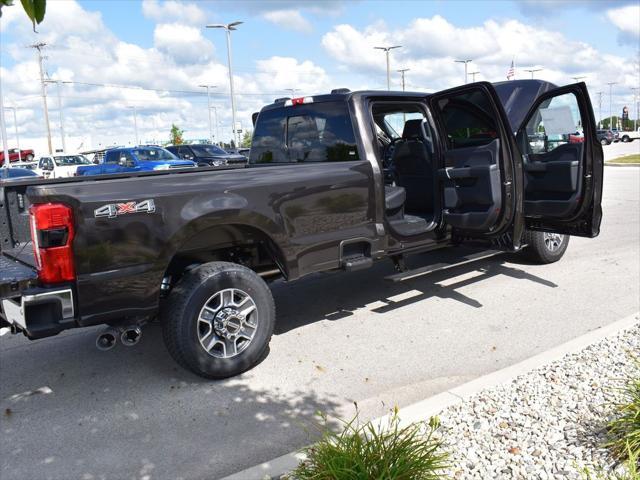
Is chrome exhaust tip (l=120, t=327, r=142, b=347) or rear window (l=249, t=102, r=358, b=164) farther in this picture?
rear window (l=249, t=102, r=358, b=164)

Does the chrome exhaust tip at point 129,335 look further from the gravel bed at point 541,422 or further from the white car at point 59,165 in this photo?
the white car at point 59,165

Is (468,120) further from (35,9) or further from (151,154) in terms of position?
(151,154)

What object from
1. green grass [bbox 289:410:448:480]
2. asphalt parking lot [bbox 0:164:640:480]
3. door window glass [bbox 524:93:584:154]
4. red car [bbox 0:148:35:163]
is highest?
red car [bbox 0:148:35:163]

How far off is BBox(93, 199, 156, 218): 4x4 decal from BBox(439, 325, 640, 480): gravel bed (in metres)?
2.27

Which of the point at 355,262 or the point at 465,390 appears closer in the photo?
the point at 465,390

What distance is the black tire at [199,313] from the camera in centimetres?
398

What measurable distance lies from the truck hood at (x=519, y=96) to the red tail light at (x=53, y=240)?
461 cm

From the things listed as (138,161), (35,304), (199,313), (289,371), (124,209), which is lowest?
(289,371)

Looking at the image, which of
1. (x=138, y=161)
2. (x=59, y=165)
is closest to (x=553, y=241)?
(x=138, y=161)

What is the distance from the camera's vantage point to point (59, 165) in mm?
32000

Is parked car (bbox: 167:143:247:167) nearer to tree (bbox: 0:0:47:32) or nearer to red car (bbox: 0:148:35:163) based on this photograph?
tree (bbox: 0:0:47:32)

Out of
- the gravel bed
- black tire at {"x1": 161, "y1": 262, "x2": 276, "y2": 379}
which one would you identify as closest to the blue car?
black tire at {"x1": 161, "y1": 262, "x2": 276, "y2": 379}

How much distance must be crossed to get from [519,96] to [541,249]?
1866 mm

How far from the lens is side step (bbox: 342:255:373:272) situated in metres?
4.88
